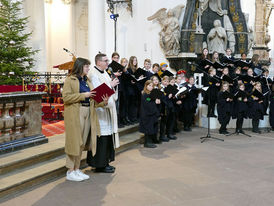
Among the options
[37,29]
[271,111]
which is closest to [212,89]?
[271,111]

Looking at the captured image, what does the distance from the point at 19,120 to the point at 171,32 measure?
22.5 feet

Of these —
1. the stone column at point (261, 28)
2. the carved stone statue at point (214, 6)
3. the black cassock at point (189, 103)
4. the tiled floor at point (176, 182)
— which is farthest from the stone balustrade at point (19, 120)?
the stone column at point (261, 28)

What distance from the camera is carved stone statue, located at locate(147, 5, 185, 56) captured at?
10688 millimetres

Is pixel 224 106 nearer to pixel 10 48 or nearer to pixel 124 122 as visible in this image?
pixel 124 122

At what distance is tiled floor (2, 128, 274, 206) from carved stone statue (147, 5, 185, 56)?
4.98 m

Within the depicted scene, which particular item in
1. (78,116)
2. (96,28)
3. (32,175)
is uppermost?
(96,28)

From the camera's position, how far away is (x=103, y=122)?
485cm

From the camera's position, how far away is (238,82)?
8.84 meters

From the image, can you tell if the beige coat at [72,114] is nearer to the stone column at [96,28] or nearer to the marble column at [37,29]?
the stone column at [96,28]

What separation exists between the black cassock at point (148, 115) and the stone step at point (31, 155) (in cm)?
182

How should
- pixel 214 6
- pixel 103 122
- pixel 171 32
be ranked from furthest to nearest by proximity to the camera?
pixel 214 6
pixel 171 32
pixel 103 122

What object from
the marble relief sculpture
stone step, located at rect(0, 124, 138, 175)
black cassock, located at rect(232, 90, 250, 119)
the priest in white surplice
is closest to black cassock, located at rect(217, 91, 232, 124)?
black cassock, located at rect(232, 90, 250, 119)

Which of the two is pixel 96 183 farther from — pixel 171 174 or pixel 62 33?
pixel 62 33

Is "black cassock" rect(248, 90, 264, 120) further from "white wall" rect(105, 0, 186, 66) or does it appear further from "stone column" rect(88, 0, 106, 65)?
"stone column" rect(88, 0, 106, 65)
